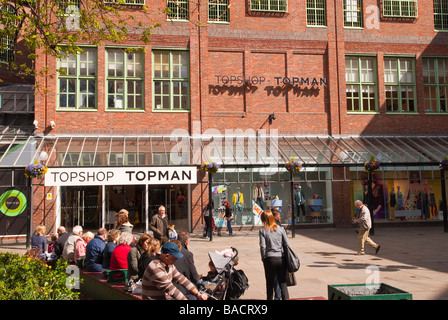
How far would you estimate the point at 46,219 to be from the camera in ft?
61.2

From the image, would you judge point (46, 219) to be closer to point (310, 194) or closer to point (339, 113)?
point (310, 194)

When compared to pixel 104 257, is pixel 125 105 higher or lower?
higher

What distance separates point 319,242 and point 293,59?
10.2 meters

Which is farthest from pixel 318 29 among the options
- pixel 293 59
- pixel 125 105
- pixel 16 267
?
pixel 16 267

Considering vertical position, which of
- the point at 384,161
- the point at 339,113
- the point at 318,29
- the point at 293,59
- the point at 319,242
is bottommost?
the point at 319,242

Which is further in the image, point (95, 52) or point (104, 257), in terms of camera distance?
point (95, 52)

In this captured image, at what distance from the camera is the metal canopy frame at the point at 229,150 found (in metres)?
18.0

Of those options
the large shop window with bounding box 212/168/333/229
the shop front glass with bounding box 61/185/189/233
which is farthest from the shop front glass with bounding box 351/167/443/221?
the shop front glass with bounding box 61/185/189/233

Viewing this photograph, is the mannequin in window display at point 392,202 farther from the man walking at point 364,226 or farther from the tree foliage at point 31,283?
the tree foliage at point 31,283

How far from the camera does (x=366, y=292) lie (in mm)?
4883

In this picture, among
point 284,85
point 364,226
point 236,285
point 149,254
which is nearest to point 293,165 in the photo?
point 364,226

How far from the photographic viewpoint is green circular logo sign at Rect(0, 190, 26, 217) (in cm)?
1862

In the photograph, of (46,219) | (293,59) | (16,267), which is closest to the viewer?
(16,267)

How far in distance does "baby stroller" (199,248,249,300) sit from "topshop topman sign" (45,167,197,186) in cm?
990
